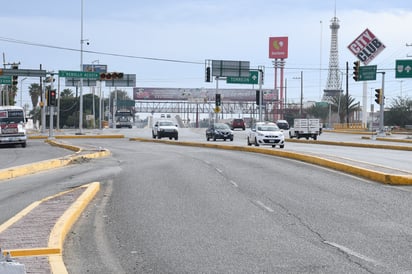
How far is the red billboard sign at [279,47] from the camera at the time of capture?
121875 mm

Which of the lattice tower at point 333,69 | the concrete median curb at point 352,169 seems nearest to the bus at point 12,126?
the concrete median curb at point 352,169

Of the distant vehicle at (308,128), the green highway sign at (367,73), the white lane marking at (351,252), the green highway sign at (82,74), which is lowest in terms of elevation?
the white lane marking at (351,252)

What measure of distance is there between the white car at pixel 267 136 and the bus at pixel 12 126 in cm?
1617

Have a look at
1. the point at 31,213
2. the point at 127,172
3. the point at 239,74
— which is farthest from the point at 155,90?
the point at 31,213

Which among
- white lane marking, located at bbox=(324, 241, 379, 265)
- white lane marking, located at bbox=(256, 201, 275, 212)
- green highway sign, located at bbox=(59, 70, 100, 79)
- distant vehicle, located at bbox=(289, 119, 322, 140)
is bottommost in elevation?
white lane marking, located at bbox=(256, 201, 275, 212)

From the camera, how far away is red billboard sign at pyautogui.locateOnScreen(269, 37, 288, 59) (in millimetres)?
121875

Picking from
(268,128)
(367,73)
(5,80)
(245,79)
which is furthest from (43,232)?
(5,80)

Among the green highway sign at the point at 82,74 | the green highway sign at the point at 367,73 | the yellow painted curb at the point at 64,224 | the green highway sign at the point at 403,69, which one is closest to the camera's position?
the yellow painted curb at the point at 64,224

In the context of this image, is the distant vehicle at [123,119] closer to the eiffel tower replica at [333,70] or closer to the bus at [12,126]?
the eiffel tower replica at [333,70]

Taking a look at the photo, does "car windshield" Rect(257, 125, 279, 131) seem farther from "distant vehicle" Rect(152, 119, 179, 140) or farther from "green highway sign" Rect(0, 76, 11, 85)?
"green highway sign" Rect(0, 76, 11, 85)

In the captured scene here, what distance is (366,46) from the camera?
3777 inches

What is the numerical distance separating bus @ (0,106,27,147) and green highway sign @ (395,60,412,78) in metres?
34.2

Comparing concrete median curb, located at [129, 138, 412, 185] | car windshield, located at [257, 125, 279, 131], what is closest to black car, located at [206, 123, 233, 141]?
car windshield, located at [257, 125, 279, 131]

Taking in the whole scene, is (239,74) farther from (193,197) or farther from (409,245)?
(409,245)
